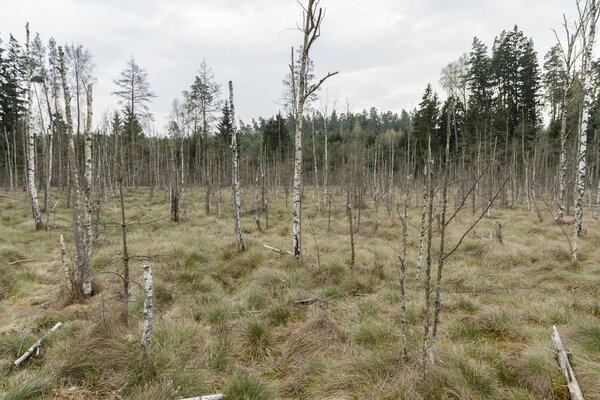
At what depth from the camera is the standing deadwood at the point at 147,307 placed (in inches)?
118

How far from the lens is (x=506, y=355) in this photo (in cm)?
338

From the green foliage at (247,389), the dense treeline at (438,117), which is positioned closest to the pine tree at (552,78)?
the dense treeline at (438,117)

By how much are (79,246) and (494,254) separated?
1082 cm

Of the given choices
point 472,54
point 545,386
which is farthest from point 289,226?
point 472,54

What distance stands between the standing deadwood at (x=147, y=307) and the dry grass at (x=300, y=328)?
0.18 metres

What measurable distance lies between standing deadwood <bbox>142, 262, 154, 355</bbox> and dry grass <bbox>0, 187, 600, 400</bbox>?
0.18 meters

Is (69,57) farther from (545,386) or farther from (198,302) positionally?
(545,386)

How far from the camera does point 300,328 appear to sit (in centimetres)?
422

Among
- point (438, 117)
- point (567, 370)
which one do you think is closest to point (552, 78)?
point (438, 117)

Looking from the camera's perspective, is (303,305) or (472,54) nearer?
(303,305)

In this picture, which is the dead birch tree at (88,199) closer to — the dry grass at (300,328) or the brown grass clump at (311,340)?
the dry grass at (300,328)

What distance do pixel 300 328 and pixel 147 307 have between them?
2270 millimetres

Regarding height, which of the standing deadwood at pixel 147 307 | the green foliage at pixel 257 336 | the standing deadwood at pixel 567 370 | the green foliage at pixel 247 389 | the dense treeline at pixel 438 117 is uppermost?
the dense treeline at pixel 438 117

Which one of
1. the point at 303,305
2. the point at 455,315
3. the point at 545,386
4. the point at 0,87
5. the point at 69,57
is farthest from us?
the point at 0,87
